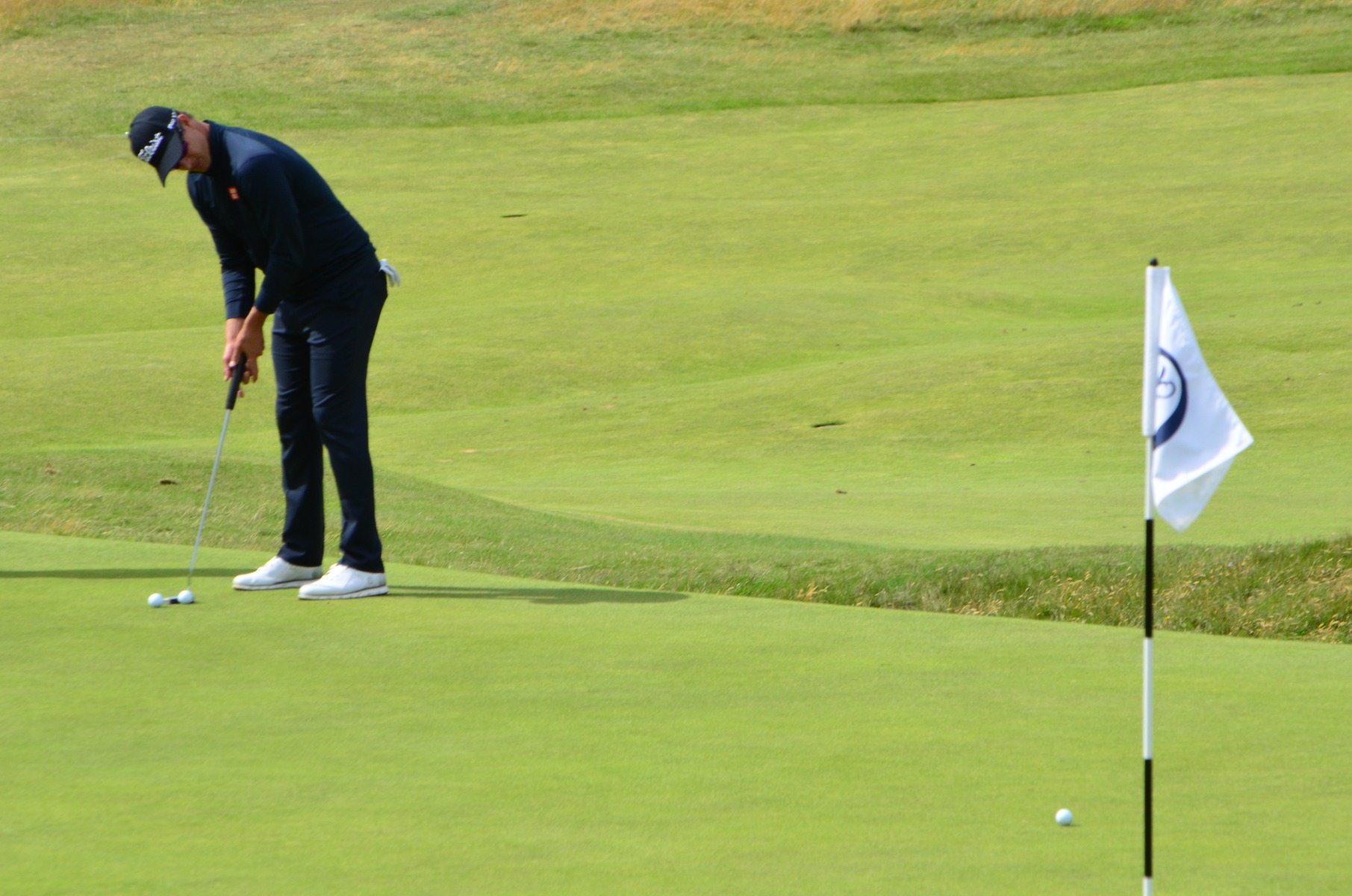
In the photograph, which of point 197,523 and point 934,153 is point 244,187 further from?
point 934,153

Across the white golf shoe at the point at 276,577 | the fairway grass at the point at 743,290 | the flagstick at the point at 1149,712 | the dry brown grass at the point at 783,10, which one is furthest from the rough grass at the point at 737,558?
the dry brown grass at the point at 783,10

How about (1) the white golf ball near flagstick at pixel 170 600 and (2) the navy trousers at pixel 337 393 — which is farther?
(2) the navy trousers at pixel 337 393

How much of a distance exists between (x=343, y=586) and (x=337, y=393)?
698mm

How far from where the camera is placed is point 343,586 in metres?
6.50

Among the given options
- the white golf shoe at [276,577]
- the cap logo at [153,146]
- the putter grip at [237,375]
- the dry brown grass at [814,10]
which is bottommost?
the white golf shoe at [276,577]

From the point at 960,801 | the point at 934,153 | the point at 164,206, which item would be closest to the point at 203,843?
the point at 960,801

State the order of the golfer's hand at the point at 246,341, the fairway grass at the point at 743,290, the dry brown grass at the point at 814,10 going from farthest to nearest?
the dry brown grass at the point at 814,10 < the fairway grass at the point at 743,290 < the golfer's hand at the point at 246,341

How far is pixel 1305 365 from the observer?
18.2m

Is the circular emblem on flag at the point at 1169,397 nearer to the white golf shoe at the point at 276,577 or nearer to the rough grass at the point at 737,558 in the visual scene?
the white golf shoe at the point at 276,577

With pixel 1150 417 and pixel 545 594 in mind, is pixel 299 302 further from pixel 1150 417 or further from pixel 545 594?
pixel 1150 417

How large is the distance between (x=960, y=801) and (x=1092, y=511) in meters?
8.43

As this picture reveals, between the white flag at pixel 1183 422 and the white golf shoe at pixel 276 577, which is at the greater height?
the white flag at pixel 1183 422

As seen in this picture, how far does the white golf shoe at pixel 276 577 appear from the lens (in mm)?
6691

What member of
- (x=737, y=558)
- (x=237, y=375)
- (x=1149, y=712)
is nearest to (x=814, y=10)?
(x=737, y=558)
